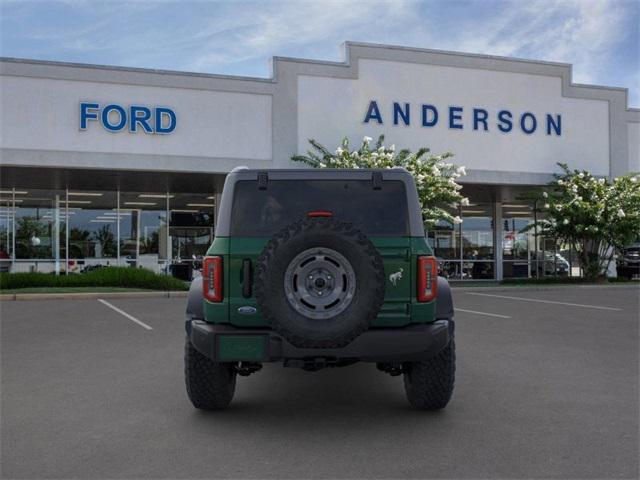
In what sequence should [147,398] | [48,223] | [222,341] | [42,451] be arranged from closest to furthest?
1. [42,451]
2. [222,341]
3. [147,398]
4. [48,223]

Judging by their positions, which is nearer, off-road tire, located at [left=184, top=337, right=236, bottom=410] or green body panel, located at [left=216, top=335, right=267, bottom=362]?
green body panel, located at [left=216, top=335, right=267, bottom=362]

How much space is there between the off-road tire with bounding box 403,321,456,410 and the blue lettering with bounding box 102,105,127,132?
17309 millimetres

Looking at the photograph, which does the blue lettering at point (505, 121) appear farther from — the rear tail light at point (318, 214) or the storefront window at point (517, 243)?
the rear tail light at point (318, 214)

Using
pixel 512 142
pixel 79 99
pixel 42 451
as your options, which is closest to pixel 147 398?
pixel 42 451

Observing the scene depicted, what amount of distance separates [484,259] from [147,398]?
24.8 m

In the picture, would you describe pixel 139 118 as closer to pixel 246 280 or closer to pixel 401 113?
pixel 401 113

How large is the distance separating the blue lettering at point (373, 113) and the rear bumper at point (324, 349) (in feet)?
62.1

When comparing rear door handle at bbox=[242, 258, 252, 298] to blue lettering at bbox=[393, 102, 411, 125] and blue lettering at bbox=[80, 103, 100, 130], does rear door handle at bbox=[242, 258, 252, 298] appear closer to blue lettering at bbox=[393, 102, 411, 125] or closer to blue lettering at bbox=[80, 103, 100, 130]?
blue lettering at bbox=[80, 103, 100, 130]

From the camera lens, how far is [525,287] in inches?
854

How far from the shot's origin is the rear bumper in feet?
15.8

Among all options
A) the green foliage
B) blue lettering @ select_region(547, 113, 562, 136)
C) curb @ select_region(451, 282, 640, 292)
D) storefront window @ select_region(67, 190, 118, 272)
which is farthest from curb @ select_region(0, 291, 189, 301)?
blue lettering @ select_region(547, 113, 562, 136)

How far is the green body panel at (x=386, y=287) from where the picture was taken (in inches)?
198

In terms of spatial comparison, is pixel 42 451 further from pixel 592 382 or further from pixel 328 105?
pixel 328 105

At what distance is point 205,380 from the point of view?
5438mm
